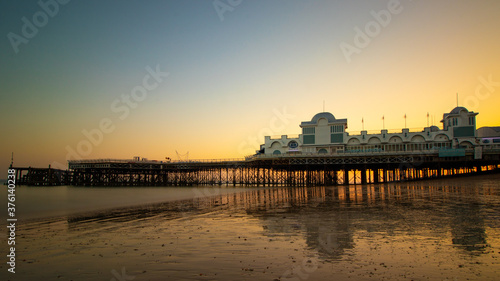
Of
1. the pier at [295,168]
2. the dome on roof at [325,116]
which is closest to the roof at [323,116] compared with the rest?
the dome on roof at [325,116]

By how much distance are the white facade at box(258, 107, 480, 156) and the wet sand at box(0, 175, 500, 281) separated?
4352cm

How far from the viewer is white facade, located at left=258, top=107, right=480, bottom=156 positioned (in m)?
52.7

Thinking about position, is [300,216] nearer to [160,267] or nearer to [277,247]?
[277,247]

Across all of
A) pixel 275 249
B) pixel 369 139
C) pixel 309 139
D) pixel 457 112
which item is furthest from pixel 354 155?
pixel 275 249

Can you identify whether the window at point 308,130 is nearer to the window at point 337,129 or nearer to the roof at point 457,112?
the window at point 337,129

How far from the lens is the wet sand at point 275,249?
7410mm

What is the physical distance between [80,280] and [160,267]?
189 centimetres

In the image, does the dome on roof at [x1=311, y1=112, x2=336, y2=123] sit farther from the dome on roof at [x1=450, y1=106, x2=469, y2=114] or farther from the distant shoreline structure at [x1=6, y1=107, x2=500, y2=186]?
the dome on roof at [x1=450, y1=106, x2=469, y2=114]

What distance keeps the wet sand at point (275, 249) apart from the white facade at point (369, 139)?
143 ft

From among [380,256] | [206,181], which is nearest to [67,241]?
[380,256]

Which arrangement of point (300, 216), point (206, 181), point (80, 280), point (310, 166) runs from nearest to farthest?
point (80, 280), point (300, 216), point (310, 166), point (206, 181)

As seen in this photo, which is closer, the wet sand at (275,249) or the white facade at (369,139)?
the wet sand at (275,249)

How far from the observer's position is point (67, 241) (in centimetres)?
1184

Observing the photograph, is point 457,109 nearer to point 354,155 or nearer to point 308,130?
point 354,155
